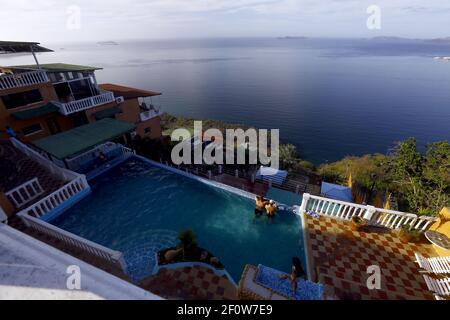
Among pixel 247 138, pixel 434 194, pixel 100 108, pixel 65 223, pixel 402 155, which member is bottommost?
pixel 247 138

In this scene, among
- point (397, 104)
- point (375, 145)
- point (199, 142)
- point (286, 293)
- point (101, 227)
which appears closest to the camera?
point (286, 293)

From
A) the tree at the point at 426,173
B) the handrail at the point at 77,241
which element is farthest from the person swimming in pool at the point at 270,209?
the tree at the point at 426,173

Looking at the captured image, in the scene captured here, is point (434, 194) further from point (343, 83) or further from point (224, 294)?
point (343, 83)

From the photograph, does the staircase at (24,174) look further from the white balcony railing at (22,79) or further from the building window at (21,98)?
the white balcony railing at (22,79)

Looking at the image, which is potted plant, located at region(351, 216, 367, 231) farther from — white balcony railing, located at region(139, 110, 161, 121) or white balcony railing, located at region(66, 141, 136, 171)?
white balcony railing, located at region(139, 110, 161, 121)

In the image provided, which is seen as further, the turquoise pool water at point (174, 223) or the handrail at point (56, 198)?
the handrail at point (56, 198)

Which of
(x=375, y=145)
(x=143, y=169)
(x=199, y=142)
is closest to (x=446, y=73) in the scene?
(x=375, y=145)

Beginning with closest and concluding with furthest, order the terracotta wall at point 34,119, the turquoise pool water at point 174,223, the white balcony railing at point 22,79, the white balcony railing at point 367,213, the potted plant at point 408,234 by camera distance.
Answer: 1. the turquoise pool water at point 174,223
2. the potted plant at point 408,234
3. the white balcony railing at point 367,213
4. the white balcony railing at point 22,79
5. the terracotta wall at point 34,119
